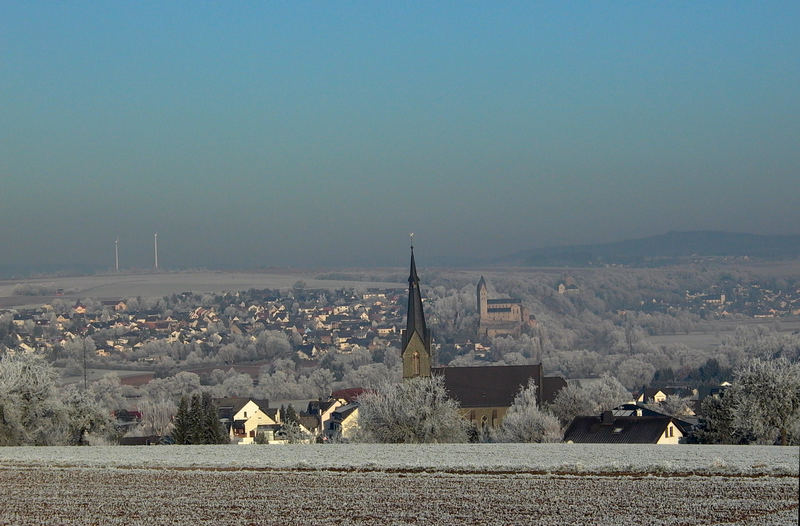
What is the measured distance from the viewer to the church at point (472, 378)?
89500 mm

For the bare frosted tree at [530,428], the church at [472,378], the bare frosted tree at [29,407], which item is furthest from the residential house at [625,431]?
the bare frosted tree at [29,407]

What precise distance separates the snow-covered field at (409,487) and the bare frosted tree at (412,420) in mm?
14428

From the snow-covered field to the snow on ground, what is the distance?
69mm

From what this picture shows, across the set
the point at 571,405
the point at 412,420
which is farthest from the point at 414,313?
the point at 412,420

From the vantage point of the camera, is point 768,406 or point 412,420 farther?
point 412,420

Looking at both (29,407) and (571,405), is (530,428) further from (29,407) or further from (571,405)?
(29,407)

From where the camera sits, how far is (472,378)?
9844 centimetres

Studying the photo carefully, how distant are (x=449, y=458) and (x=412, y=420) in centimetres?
1935

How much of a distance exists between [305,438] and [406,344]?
19602mm

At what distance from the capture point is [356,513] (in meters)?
27.2

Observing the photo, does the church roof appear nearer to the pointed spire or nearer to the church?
the church

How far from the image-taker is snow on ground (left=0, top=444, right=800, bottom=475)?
110 ft

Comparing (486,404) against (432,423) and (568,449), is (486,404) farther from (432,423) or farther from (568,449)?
(568,449)

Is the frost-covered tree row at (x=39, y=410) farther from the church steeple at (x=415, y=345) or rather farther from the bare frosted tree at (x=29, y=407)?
the church steeple at (x=415, y=345)
